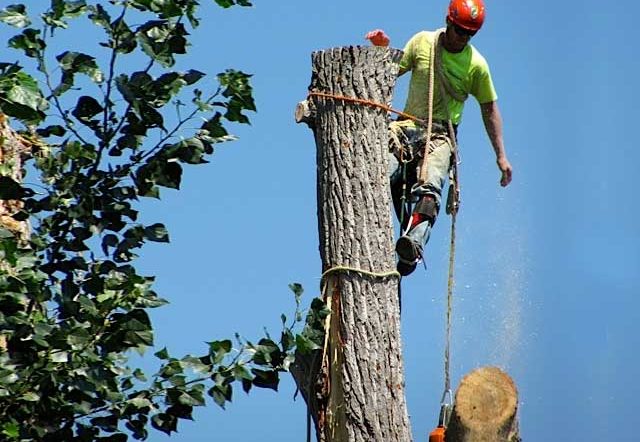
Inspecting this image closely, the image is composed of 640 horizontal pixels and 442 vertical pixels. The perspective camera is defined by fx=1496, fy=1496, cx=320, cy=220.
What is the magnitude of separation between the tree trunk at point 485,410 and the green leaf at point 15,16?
3012 mm

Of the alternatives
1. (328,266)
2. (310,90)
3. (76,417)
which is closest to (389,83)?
(310,90)

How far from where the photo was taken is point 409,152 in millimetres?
8820

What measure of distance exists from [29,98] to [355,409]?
2746 mm

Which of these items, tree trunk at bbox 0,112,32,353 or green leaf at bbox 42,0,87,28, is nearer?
green leaf at bbox 42,0,87,28

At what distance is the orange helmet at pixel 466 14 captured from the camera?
9.06m

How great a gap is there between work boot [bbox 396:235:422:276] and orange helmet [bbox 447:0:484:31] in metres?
1.54

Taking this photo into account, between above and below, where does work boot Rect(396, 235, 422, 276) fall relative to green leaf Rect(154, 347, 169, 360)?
above

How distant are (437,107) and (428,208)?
0.78 meters

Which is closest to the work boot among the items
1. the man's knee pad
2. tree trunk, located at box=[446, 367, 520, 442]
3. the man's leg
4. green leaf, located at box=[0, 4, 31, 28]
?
the man's leg

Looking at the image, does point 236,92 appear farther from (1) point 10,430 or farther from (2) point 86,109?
Result: (1) point 10,430

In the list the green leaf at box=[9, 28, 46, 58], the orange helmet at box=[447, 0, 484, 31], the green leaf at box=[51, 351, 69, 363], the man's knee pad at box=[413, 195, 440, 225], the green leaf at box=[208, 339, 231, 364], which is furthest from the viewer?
the orange helmet at box=[447, 0, 484, 31]

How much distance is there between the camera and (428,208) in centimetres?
868

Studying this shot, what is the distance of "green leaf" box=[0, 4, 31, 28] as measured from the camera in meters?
5.74

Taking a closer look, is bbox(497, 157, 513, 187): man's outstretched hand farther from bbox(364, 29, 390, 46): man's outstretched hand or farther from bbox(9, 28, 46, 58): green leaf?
bbox(9, 28, 46, 58): green leaf
